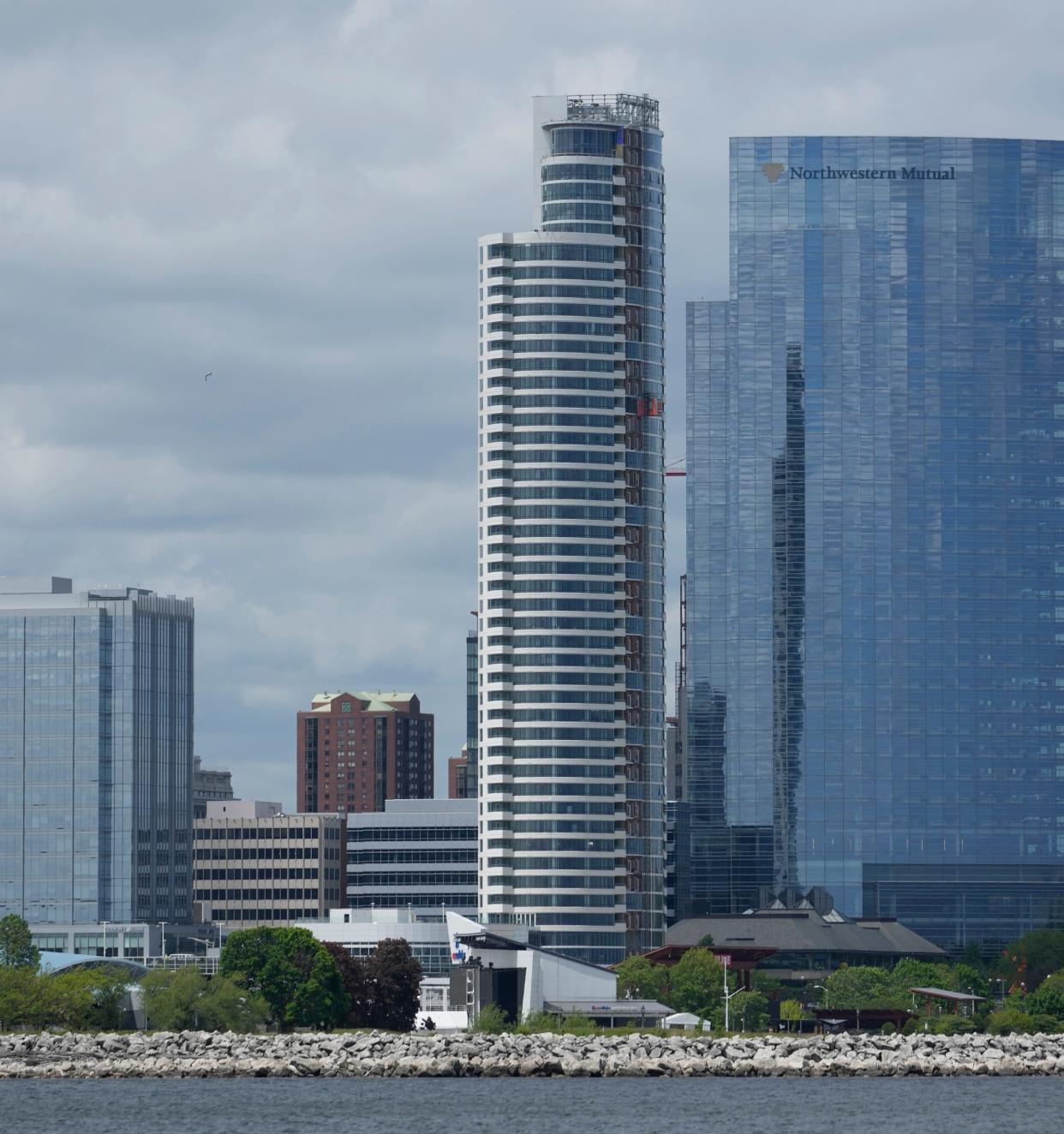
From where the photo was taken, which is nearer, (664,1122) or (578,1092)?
(664,1122)

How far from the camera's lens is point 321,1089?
18725 cm

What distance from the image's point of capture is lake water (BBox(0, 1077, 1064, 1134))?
513 feet

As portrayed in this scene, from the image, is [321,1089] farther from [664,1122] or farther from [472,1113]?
[664,1122]

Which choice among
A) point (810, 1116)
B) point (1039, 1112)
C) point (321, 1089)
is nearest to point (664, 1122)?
point (810, 1116)

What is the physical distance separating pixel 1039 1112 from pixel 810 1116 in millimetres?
14963

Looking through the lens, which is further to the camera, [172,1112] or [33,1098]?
[33,1098]

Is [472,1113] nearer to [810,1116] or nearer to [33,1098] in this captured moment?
[810,1116]

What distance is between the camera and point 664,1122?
158875 mm

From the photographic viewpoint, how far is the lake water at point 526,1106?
513 feet

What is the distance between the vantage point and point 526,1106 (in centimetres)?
17150

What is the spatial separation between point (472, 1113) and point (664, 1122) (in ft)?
44.1

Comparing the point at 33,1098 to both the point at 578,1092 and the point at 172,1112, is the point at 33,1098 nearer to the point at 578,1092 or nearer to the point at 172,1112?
the point at 172,1112

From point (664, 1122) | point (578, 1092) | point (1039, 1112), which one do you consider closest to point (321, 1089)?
point (578, 1092)

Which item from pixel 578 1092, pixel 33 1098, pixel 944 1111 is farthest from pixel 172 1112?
pixel 944 1111
